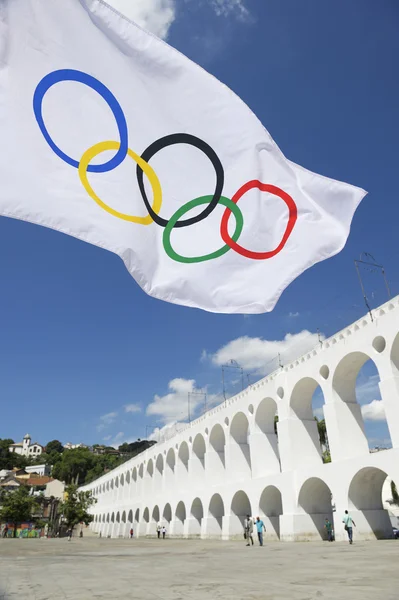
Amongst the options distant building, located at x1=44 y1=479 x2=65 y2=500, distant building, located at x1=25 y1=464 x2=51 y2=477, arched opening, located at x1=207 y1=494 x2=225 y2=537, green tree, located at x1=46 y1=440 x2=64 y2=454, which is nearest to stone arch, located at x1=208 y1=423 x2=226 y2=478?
arched opening, located at x1=207 y1=494 x2=225 y2=537

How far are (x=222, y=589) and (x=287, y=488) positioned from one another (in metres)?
18.7

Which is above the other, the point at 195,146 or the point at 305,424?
the point at 305,424

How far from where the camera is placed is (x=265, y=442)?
27219 millimetres

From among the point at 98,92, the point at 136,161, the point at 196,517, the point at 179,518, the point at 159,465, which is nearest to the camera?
the point at 98,92

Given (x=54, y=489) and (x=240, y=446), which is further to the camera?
(x=54, y=489)

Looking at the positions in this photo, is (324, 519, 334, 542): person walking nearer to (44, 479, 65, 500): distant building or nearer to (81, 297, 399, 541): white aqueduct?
(81, 297, 399, 541): white aqueduct

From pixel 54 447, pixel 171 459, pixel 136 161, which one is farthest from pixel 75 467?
pixel 136 161

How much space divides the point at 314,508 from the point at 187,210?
22.0 meters

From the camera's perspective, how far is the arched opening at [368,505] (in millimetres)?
19203

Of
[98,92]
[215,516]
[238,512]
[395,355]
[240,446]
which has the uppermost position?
[395,355]

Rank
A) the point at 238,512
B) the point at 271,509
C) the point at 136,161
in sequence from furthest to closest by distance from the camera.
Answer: the point at 238,512
the point at 271,509
the point at 136,161

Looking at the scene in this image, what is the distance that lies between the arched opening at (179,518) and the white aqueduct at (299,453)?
0.08m

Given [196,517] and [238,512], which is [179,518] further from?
[238,512]

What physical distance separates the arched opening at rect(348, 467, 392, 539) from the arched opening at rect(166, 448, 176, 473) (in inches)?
964
